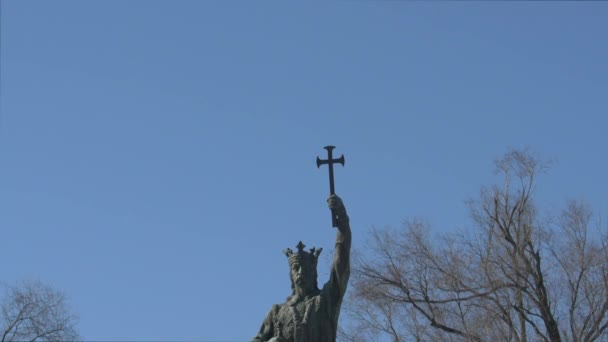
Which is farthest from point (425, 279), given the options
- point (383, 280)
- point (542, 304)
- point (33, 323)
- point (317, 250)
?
point (317, 250)

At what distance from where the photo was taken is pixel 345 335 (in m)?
34.8

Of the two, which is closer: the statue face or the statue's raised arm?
the statue's raised arm

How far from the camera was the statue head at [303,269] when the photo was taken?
17.5 meters

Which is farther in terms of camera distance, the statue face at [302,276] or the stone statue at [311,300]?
the statue face at [302,276]

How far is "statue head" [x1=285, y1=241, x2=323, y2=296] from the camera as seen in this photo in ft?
57.5

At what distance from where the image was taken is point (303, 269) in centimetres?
1753

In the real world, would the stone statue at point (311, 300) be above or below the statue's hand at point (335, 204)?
below

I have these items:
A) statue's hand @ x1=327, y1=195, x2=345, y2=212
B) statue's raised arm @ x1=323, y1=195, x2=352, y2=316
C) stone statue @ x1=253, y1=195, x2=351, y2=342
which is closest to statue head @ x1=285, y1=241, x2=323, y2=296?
stone statue @ x1=253, y1=195, x2=351, y2=342

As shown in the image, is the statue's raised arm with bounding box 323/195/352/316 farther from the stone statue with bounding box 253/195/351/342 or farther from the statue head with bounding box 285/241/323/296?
the statue head with bounding box 285/241/323/296

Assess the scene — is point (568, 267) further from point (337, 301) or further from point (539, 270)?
point (337, 301)

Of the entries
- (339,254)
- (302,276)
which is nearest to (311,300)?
(302,276)

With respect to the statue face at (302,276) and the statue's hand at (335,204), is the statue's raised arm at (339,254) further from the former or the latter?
the statue face at (302,276)

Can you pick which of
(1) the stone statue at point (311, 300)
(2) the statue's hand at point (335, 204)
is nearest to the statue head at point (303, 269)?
(1) the stone statue at point (311, 300)

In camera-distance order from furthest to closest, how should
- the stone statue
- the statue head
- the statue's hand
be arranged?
the statue head
the statue's hand
the stone statue
